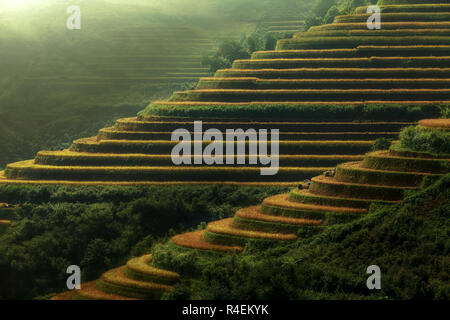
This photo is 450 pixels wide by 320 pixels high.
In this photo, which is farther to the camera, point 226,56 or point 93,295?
point 226,56

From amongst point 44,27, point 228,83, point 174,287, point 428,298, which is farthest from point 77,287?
point 44,27

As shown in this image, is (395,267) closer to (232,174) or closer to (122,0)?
(232,174)

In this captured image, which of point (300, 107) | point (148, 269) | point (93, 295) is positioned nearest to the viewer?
point (93, 295)

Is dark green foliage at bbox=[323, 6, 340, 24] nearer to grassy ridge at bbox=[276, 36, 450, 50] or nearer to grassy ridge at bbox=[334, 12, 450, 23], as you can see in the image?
grassy ridge at bbox=[334, 12, 450, 23]

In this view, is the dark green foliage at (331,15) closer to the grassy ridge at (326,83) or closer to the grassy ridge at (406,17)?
the grassy ridge at (406,17)

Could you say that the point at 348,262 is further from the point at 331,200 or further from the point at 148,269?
the point at 148,269

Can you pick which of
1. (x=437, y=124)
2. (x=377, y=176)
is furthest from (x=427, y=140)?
(x=377, y=176)
